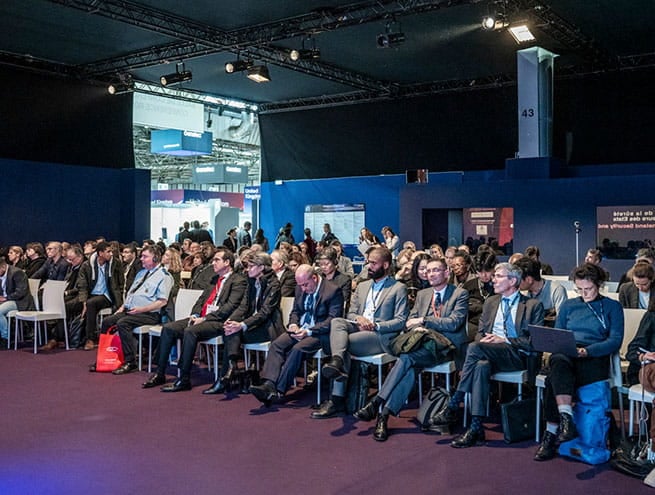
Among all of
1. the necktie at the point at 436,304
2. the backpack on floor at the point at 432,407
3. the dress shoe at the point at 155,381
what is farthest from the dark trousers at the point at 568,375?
the dress shoe at the point at 155,381

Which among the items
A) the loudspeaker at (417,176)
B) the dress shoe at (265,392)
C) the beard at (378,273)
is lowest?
the dress shoe at (265,392)

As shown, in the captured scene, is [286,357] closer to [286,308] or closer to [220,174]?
Result: [286,308]

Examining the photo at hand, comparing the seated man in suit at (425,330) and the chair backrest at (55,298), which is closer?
the seated man in suit at (425,330)

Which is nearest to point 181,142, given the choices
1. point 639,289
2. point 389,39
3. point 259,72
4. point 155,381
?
point 259,72

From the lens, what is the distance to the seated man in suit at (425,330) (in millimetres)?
5109

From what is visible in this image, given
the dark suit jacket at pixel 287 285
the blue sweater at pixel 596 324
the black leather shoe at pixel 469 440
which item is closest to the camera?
the blue sweater at pixel 596 324

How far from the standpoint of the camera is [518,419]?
4.86 meters

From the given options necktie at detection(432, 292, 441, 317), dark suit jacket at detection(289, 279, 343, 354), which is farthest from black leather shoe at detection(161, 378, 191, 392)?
necktie at detection(432, 292, 441, 317)

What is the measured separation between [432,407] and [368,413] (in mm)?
502

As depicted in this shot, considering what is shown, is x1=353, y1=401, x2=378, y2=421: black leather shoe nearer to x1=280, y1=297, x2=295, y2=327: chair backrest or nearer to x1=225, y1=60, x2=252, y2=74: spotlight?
x1=280, y1=297, x2=295, y2=327: chair backrest

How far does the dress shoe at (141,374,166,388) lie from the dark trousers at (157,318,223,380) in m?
0.04

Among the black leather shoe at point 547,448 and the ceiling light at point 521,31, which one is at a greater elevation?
the ceiling light at point 521,31

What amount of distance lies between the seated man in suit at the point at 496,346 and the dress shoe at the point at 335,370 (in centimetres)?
80

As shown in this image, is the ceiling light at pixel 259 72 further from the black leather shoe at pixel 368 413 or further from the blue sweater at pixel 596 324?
the blue sweater at pixel 596 324
